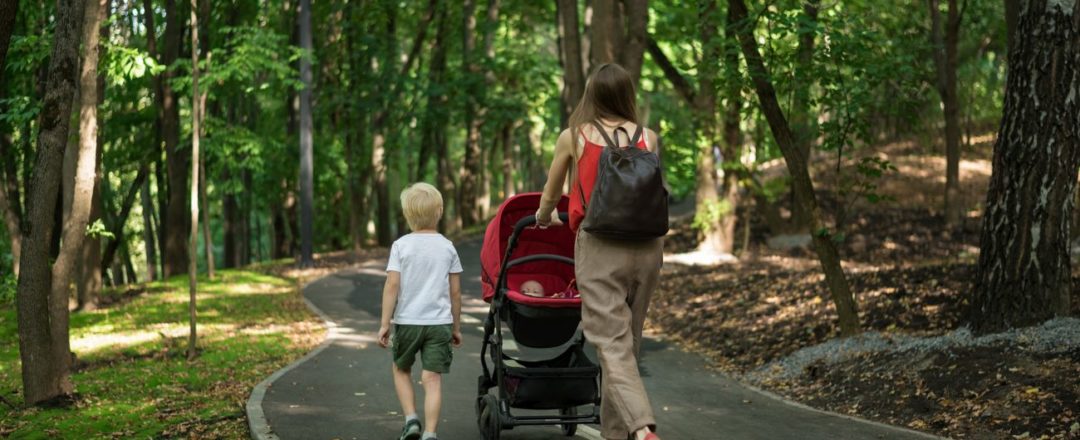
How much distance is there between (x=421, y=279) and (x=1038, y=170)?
598cm

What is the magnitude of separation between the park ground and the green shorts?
90.2 inches

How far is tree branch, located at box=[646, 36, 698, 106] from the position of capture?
881 inches

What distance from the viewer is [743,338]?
14.3 meters

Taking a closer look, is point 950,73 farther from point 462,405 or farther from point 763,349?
point 462,405

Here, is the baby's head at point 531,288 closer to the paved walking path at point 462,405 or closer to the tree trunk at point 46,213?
the paved walking path at point 462,405

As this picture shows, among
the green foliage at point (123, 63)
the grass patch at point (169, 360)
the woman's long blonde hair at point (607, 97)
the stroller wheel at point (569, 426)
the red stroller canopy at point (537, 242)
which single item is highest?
the green foliage at point (123, 63)

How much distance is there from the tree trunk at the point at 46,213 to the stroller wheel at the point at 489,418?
5.06 metres

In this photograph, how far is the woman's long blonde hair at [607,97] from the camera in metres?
5.76

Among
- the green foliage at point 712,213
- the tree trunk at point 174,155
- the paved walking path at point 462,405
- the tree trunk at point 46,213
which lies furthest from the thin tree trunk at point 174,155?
the tree trunk at point 46,213

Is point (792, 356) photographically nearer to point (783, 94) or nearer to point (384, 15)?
point (783, 94)

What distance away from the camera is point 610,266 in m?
5.65

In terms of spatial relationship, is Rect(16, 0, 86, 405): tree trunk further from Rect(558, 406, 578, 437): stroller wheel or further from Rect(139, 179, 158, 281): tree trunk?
Rect(139, 179, 158, 281): tree trunk

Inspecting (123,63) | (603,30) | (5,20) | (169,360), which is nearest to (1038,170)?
(5,20)

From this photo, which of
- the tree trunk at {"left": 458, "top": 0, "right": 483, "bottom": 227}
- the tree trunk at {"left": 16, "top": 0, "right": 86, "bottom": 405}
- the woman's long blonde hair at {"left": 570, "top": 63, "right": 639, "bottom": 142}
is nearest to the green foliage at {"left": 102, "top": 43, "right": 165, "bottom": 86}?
the tree trunk at {"left": 16, "top": 0, "right": 86, "bottom": 405}
